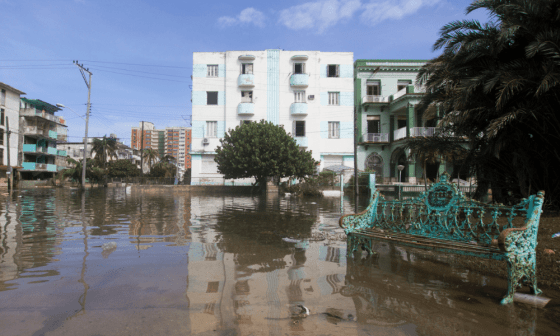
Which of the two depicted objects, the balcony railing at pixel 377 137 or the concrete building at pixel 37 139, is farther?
the concrete building at pixel 37 139

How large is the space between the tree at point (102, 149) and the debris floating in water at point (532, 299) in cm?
6827

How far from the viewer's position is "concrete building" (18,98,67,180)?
45.8m

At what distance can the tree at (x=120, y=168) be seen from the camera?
64.7m

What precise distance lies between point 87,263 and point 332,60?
1366 inches

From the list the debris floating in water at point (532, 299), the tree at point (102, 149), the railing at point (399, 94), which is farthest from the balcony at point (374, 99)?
the tree at point (102, 149)

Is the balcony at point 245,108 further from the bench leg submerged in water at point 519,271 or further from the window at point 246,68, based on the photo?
the bench leg submerged in water at point 519,271

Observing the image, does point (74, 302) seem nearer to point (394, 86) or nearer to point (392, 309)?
point (392, 309)

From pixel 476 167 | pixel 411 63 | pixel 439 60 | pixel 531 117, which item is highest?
pixel 411 63

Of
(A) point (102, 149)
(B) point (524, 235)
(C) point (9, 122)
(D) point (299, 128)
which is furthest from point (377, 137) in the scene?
(A) point (102, 149)

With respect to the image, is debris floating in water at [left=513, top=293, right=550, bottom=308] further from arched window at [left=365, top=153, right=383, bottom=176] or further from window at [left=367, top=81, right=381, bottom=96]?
window at [left=367, top=81, right=381, bottom=96]

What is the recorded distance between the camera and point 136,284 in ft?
12.8

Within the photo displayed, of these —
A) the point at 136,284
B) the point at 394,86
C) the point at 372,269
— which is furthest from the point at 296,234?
the point at 394,86

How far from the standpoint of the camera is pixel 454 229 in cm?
449

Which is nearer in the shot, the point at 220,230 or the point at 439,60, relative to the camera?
the point at 220,230
